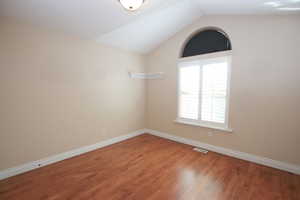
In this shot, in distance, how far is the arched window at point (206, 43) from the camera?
3021mm

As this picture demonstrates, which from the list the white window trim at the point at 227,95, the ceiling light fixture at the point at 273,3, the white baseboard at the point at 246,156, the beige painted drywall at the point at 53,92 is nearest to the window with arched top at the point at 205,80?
the white window trim at the point at 227,95

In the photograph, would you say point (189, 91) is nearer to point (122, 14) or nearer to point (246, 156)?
point (246, 156)

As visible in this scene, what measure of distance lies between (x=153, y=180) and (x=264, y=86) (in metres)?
2.55

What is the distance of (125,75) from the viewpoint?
3768 millimetres

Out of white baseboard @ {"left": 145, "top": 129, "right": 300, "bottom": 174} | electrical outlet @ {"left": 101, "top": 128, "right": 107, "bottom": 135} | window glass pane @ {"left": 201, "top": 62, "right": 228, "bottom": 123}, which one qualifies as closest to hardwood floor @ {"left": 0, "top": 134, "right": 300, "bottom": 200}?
white baseboard @ {"left": 145, "top": 129, "right": 300, "bottom": 174}

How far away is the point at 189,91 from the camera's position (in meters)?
3.52

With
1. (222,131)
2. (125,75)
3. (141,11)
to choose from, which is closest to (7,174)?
(125,75)

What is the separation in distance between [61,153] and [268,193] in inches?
135

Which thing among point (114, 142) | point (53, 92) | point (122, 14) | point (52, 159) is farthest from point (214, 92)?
point (52, 159)

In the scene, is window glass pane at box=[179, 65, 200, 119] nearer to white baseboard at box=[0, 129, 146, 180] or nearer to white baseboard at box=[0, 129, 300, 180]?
white baseboard at box=[0, 129, 300, 180]

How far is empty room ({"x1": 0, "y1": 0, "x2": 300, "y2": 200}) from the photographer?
2.02 meters

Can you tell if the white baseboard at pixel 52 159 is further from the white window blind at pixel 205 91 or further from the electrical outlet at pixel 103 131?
the white window blind at pixel 205 91

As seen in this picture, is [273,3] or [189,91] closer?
[273,3]

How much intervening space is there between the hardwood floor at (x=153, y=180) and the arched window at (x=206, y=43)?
7.72 feet
